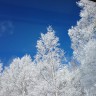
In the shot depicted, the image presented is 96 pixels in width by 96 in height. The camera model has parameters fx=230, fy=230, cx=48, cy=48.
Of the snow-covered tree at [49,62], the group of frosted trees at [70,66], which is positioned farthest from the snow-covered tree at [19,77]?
the snow-covered tree at [49,62]

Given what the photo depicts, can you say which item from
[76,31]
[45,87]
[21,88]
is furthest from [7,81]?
[76,31]

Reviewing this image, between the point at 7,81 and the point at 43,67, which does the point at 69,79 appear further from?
the point at 7,81

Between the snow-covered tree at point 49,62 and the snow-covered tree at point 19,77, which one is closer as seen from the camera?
the snow-covered tree at point 49,62

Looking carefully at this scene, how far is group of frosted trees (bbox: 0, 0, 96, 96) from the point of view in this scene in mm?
15188

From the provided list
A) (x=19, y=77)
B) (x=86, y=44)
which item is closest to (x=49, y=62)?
(x=86, y=44)

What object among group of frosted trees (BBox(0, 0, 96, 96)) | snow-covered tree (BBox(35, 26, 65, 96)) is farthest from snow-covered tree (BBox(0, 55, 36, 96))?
snow-covered tree (BBox(35, 26, 65, 96))

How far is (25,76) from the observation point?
2912cm

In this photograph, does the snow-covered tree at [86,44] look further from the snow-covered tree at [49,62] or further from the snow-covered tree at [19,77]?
the snow-covered tree at [19,77]

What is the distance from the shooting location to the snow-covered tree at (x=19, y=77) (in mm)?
28781

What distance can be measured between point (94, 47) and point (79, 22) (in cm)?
254

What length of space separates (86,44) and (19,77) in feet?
50.6

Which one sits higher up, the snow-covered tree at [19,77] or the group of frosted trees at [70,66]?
the snow-covered tree at [19,77]

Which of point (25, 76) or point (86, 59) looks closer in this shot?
point (86, 59)

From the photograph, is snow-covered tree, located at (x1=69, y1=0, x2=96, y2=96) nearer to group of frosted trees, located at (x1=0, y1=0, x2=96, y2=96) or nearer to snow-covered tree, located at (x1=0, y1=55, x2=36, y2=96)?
group of frosted trees, located at (x1=0, y1=0, x2=96, y2=96)
